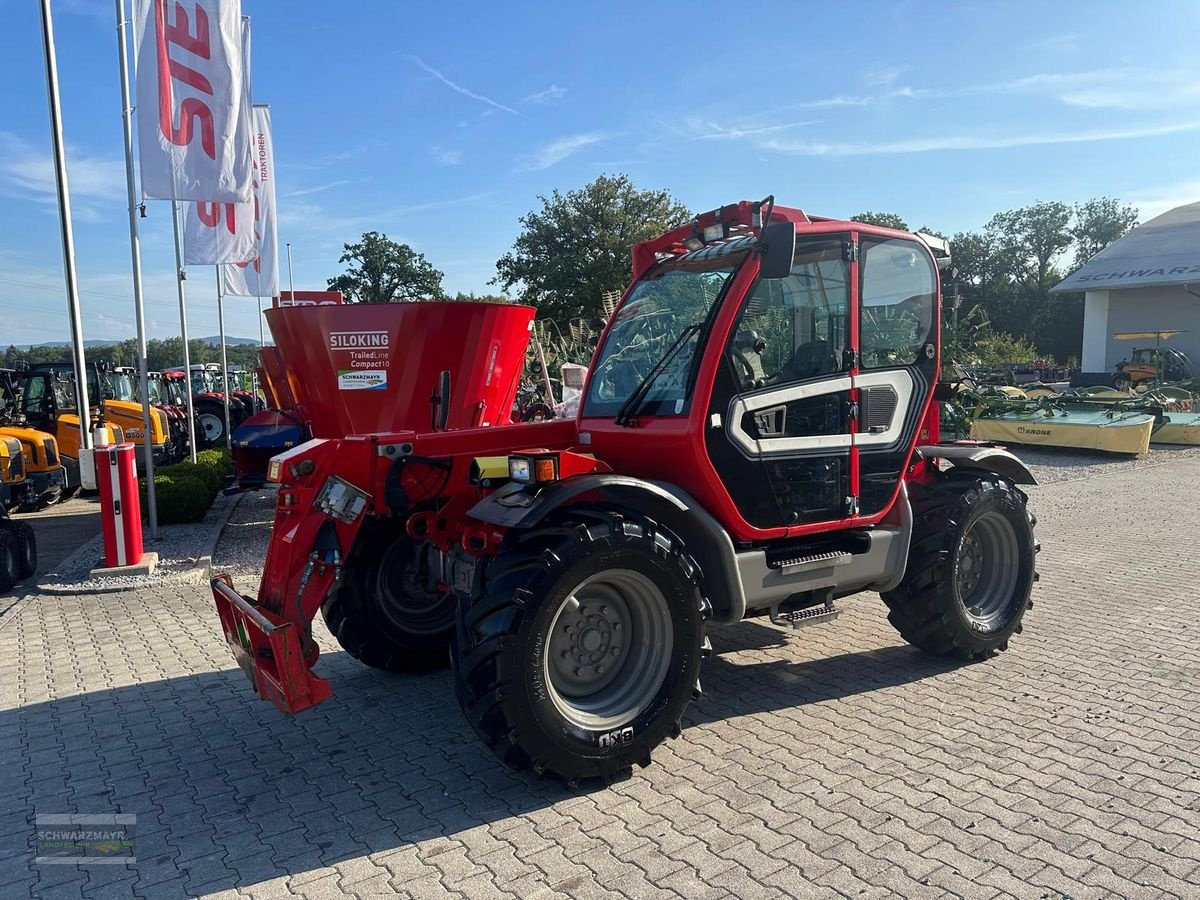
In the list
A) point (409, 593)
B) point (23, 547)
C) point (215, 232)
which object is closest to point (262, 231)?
point (215, 232)

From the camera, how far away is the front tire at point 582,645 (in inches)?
134

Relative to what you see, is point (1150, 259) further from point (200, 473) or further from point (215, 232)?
point (200, 473)

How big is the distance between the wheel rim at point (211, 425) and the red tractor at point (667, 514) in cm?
1807

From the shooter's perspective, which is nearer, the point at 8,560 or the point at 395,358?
the point at 395,358

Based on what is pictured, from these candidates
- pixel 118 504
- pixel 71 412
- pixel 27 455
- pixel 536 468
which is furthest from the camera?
pixel 71 412

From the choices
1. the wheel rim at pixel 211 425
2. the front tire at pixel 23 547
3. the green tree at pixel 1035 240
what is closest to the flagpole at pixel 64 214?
the front tire at pixel 23 547

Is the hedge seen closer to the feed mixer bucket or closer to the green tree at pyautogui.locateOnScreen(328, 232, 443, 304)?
the feed mixer bucket

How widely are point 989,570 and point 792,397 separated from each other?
2.12 metres

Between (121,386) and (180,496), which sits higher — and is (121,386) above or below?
above

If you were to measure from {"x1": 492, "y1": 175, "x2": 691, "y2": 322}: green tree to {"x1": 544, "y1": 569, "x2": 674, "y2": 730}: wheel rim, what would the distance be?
31.2 metres

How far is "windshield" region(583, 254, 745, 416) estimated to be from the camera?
4.17 m

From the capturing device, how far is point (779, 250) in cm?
385

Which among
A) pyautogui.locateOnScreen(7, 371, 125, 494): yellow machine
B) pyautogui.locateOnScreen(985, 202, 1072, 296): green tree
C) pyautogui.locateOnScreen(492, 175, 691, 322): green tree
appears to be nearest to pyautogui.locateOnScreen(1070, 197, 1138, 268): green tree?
pyautogui.locateOnScreen(985, 202, 1072, 296): green tree

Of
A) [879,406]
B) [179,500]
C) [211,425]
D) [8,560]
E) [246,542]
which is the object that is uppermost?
[879,406]
